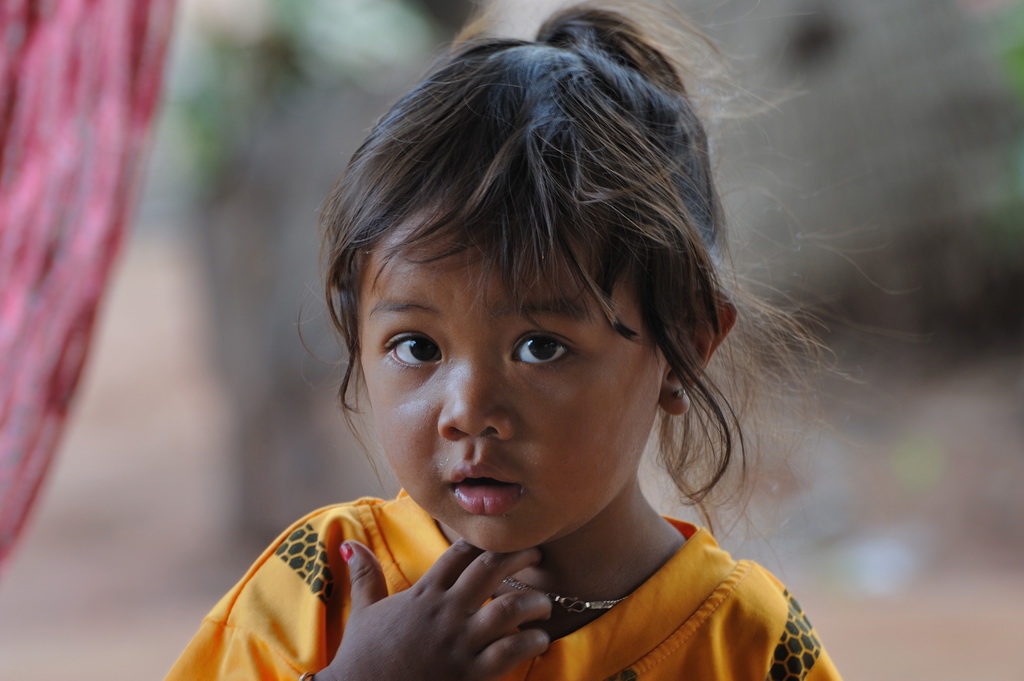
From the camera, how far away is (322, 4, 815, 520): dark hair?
0.99m

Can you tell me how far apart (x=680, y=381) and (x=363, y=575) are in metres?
0.39

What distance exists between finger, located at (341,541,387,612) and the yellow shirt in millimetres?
62

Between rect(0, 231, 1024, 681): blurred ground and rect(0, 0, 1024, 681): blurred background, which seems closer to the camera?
rect(0, 231, 1024, 681): blurred ground

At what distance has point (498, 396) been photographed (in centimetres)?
97

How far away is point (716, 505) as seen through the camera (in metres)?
1.36

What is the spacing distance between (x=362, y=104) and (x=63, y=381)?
12.9ft

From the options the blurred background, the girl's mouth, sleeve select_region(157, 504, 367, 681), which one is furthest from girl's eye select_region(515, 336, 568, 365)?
the blurred background

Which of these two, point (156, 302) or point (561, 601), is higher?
point (156, 302)

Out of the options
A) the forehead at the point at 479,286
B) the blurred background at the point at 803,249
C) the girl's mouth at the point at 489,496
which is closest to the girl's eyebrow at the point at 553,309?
the forehead at the point at 479,286

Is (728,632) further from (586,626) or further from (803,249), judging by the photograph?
(803,249)

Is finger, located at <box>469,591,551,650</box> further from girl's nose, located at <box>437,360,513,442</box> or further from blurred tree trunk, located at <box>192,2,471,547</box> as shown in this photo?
blurred tree trunk, located at <box>192,2,471,547</box>

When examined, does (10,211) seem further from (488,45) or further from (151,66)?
(488,45)

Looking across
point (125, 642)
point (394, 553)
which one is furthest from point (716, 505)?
point (125, 642)

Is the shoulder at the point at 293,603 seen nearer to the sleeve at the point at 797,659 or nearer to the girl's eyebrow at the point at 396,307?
the girl's eyebrow at the point at 396,307
